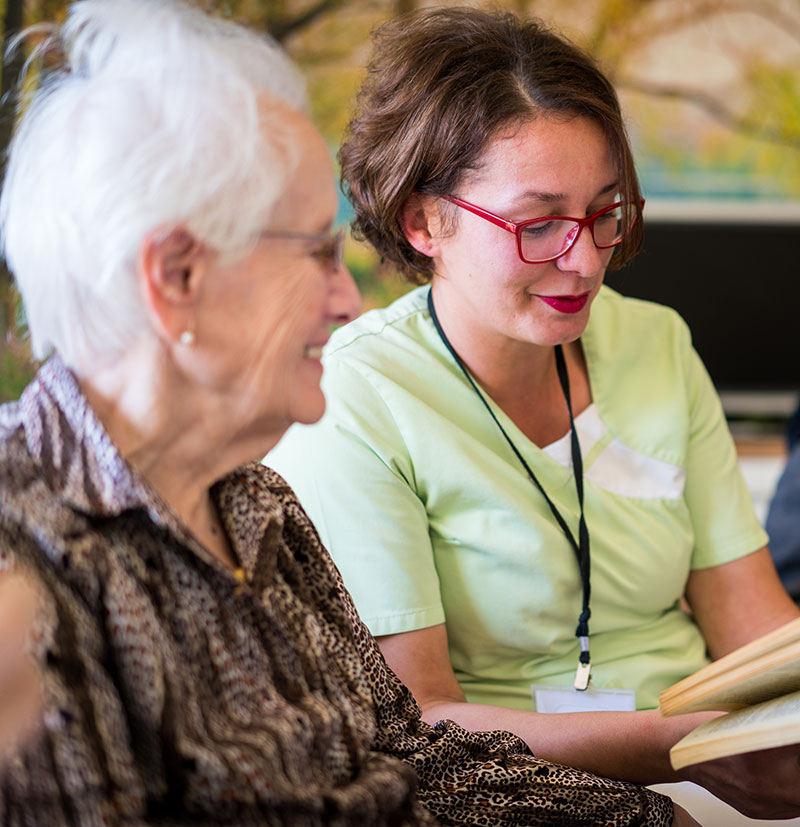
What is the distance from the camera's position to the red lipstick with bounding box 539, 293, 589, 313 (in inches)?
59.7

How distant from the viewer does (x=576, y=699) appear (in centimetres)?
155

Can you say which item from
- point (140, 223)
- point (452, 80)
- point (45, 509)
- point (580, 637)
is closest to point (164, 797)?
→ point (45, 509)

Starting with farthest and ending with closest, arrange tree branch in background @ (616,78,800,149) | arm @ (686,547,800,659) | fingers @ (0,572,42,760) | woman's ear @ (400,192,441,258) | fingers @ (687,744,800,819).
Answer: tree branch in background @ (616,78,800,149) < arm @ (686,547,800,659) < woman's ear @ (400,192,441,258) < fingers @ (687,744,800,819) < fingers @ (0,572,42,760)

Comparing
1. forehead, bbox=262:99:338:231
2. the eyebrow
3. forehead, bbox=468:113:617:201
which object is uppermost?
forehead, bbox=262:99:338:231

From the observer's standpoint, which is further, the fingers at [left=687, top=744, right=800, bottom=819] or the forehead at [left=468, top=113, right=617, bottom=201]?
the forehead at [left=468, top=113, right=617, bottom=201]

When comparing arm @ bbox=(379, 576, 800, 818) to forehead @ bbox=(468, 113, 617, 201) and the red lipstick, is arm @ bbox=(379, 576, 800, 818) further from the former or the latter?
forehead @ bbox=(468, 113, 617, 201)

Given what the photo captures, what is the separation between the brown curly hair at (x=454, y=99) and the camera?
4.89 feet

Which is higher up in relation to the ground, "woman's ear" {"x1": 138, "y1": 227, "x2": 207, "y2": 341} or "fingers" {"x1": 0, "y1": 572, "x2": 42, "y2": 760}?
"woman's ear" {"x1": 138, "y1": 227, "x2": 207, "y2": 341}

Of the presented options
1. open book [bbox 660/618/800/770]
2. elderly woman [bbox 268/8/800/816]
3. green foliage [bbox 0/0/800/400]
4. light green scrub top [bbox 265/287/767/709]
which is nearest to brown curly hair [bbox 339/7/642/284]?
elderly woman [bbox 268/8/800/816]

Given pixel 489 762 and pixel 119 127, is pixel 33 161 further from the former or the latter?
pixel 489 762

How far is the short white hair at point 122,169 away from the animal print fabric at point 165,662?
8 cm

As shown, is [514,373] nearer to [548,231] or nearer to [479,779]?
[548,231]

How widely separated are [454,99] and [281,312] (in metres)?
0.70

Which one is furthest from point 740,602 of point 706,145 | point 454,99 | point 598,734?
point 706,145
